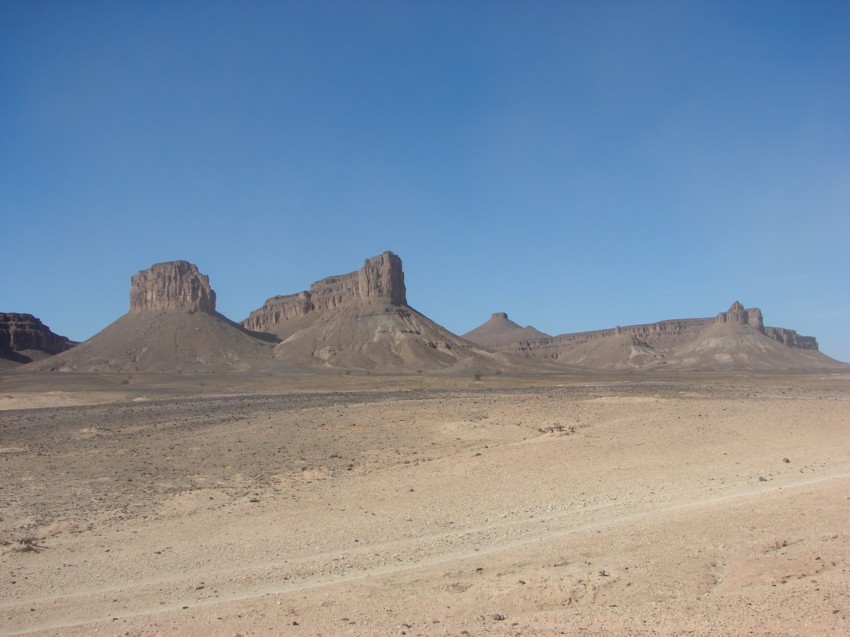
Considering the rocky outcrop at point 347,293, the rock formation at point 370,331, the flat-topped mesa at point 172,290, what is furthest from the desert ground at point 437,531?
the rocky outcrop at point 347,293

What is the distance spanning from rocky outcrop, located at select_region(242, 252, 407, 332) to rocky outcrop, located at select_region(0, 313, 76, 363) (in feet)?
170

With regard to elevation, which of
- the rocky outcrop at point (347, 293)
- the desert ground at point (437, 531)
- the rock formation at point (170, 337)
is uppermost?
the rocky outcrop at point (347, 293)

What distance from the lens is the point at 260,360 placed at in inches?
4948

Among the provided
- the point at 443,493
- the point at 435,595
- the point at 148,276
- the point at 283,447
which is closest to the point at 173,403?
the point at 283,447

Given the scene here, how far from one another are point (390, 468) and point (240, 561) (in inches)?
319

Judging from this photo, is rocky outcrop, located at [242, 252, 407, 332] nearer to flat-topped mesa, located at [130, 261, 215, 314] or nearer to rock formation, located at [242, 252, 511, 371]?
rock formation, located at [242, 252, 511, 371]

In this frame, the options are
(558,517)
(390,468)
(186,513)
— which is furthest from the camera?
(390,468)

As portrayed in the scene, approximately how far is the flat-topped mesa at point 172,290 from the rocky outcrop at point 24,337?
30.0m

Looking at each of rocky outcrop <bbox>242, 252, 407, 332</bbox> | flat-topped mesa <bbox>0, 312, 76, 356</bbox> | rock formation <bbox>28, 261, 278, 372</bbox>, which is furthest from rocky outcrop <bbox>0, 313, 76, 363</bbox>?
rocky outcrop <bbox>242, 252, 407, 332</bbox>

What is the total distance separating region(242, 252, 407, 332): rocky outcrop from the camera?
159m

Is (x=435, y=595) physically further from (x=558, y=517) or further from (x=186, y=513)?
(x=186, y=513)

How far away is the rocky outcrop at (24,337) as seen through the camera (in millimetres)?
160125

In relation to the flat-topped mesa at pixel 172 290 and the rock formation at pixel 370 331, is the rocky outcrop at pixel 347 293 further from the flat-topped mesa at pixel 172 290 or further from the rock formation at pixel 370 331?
the flat-topped mesa at pixel 172 290

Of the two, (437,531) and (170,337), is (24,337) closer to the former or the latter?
(170,337)
